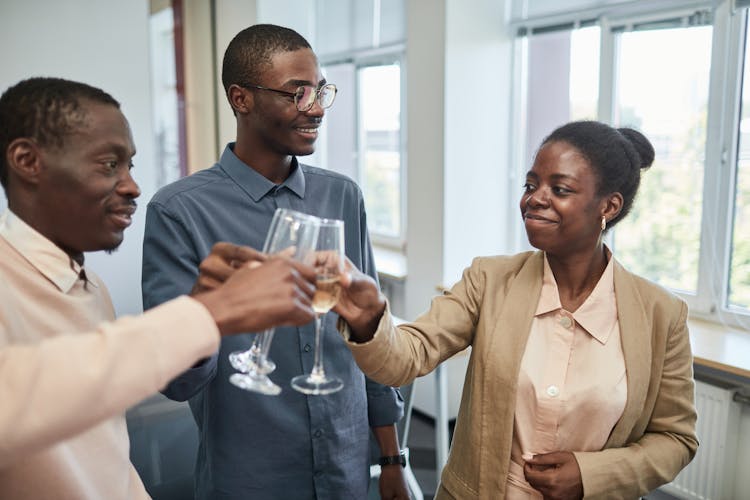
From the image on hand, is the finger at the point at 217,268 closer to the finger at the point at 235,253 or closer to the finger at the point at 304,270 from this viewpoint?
the finger at the point at 235,253

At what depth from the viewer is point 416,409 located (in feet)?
13.9

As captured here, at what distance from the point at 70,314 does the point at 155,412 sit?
1.06 m

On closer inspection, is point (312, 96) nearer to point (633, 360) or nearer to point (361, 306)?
point (361, 306)

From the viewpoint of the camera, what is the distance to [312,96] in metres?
1.46

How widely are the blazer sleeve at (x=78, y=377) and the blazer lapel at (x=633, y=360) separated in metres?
1.02

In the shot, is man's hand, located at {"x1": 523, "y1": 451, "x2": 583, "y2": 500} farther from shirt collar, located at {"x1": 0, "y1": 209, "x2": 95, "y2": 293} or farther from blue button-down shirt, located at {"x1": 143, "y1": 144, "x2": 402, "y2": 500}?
shirt collar, located at {"x1": 0, "y1": 209, "x2": 95, "y2": 293}

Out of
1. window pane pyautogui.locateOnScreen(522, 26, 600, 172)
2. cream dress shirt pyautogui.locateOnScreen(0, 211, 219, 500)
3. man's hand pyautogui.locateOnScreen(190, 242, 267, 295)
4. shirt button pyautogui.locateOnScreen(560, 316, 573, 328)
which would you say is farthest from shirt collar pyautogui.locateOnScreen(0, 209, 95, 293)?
window pane pyautogui.locateOnScreen(522, 26, 600, 172)

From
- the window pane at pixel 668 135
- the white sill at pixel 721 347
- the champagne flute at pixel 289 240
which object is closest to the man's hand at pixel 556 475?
the champagne flute at pixel 289 240

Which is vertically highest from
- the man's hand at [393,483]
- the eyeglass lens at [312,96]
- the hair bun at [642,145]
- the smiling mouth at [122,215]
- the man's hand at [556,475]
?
the eyeglass lens at [312,96]

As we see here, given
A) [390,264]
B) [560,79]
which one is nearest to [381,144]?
[390,264]

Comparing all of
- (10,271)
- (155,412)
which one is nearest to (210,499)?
(155,412)

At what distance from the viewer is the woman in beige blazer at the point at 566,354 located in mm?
1345

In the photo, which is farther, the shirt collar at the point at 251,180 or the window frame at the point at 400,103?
the window frame at the point at 400,103

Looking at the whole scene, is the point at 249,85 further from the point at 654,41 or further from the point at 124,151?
the point at 654,41
